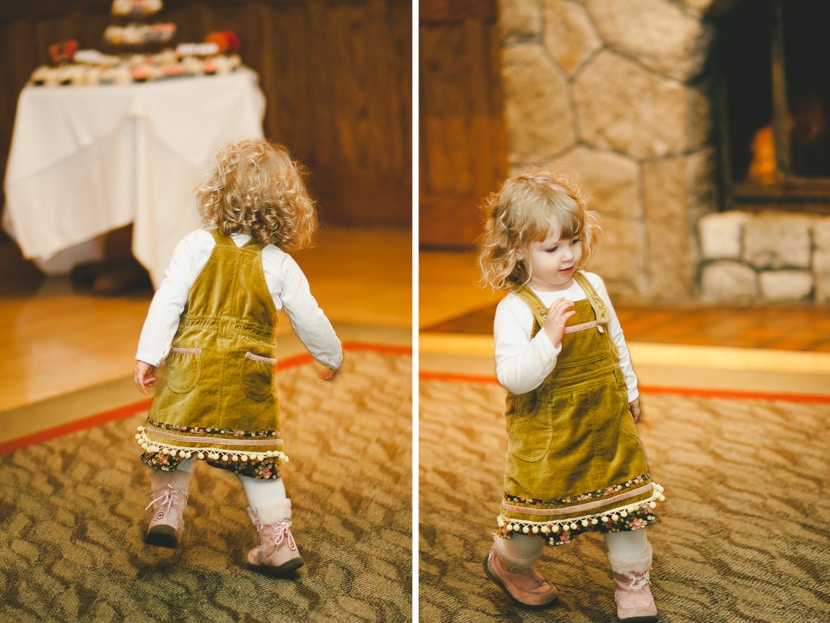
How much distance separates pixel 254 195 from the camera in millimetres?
1886

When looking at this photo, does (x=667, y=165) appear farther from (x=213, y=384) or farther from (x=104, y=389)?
(x=213, y=384)

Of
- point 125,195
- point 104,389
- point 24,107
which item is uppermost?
point 24,107

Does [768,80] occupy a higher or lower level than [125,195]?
higher

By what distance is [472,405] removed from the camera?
10.1ft

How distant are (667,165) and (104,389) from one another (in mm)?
2343

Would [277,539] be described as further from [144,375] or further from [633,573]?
[633,573]

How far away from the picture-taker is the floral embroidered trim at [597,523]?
5.80 ft

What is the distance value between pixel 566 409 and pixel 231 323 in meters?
0.61

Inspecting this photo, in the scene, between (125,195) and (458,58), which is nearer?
(125,195)

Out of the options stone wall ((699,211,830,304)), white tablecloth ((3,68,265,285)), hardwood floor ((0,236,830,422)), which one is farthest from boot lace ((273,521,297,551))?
stone wall ((699,211,830,304))

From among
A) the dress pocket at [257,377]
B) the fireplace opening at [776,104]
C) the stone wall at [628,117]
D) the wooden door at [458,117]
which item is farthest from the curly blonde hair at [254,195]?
the wooden door at [458,117]

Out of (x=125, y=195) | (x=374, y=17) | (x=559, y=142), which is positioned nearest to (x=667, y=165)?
(x=559, y=142)

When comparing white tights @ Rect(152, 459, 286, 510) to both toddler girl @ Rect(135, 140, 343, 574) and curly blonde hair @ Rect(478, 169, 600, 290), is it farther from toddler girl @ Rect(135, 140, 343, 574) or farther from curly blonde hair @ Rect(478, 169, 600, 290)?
curly blonde hair @ Rect(478, 169, 600, 290)

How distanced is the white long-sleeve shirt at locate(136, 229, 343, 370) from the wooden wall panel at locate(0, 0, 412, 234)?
4.33 metres
